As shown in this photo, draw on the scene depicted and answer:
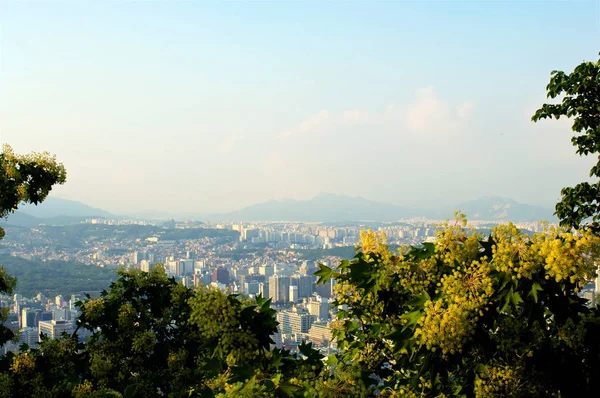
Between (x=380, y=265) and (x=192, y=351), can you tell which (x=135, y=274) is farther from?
Result: (x=380, y=265)

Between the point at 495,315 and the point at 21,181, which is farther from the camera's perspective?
the point at 21,181

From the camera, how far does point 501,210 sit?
16000 cm

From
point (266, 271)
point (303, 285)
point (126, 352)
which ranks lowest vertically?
point (266, 271)

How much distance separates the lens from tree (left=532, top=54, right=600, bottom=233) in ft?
22.4

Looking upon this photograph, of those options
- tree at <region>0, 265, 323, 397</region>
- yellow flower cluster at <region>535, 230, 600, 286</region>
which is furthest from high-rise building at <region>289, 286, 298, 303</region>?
yellow flower cluster at <region>535, 230, 600, 286</region>

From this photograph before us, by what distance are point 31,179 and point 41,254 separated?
95.0 m

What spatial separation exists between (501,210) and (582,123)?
526 ft

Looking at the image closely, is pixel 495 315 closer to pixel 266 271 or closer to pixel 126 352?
pixel 126 352

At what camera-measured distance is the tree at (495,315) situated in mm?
2943

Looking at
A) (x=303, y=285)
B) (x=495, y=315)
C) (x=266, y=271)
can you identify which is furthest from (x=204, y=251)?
(x=495, y=315)

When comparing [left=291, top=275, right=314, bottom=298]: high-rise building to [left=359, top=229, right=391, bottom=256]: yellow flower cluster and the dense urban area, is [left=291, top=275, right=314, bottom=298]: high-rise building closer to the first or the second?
the dense urban area

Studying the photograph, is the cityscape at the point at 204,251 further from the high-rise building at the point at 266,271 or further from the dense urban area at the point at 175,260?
the dense urban area at the point at 175,260

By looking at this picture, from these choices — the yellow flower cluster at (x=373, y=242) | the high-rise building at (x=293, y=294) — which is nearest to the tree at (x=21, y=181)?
the yellow flower cluster at (x=373, y=242)

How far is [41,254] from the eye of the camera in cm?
9462
